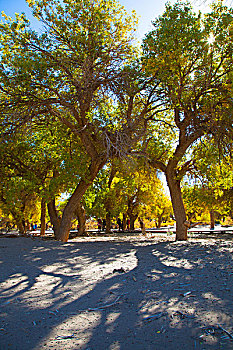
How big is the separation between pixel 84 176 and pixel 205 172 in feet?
16.7

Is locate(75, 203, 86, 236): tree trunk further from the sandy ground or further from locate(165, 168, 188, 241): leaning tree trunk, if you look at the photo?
the sandy ground

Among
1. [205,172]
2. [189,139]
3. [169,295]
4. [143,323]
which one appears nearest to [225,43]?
[189,139]

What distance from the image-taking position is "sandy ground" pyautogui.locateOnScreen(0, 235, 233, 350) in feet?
7.24

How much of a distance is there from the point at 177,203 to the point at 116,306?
28.2ft

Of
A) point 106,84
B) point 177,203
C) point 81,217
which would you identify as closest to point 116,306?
point 106,84

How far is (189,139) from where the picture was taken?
417 inches

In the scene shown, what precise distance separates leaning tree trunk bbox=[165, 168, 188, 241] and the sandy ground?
5.99 meters

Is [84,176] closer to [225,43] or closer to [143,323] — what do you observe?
[225,43]

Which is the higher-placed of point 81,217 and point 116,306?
point 81,217

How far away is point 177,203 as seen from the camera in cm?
1116

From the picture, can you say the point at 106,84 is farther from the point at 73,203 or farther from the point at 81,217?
the point at 81,217

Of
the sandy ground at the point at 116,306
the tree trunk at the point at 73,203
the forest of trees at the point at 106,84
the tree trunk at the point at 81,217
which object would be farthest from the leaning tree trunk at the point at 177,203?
the tree trunk at the point at 81,217

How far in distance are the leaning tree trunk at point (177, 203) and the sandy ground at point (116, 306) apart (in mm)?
5987

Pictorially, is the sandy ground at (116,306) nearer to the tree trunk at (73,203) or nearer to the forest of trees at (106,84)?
the forest of trees at (106,84)
